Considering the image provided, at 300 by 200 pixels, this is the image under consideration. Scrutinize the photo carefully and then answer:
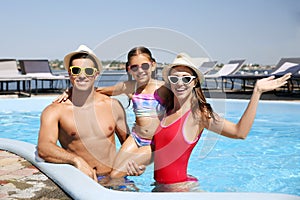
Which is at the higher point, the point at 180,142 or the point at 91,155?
the point at 180,142

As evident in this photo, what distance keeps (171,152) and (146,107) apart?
453mm

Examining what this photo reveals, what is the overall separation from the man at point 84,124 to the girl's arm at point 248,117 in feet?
2.54

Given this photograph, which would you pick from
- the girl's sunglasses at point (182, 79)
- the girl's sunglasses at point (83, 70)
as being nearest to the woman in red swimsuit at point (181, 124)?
the girl's sunglasses at point (182, 79)

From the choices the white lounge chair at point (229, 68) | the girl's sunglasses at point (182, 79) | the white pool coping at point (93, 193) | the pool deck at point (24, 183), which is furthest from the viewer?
the white lounge chair at point (229, 68)

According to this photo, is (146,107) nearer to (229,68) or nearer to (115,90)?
(115,90)

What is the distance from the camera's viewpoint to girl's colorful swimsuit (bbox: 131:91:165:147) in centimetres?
261

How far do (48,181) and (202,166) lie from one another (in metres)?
2.90

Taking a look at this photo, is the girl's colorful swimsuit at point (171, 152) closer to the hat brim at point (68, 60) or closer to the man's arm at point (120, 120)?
the man's arm at point (120, 120)

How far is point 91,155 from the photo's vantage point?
8.93 feet

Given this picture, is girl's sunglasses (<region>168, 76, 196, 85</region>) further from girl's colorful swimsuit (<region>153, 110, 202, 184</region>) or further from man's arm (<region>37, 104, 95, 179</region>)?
man's arm (<region>37, 104, 95, 179</region>)

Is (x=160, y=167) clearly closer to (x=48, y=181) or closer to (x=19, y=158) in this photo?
(x=48, y=181)

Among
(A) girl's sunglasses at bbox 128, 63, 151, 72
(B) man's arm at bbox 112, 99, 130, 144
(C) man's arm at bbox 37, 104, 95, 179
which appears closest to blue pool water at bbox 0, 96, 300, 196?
(B) man's arm at bbox 112, 99, 130, 144

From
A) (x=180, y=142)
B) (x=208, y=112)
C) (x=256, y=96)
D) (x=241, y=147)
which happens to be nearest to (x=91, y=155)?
(x=180, y=142)

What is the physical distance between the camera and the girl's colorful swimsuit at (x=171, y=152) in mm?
2299
